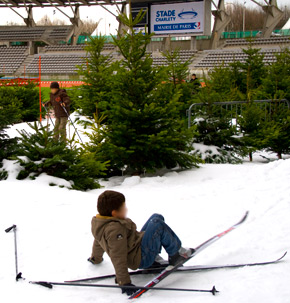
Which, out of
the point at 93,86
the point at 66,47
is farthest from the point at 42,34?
the point at 93,86

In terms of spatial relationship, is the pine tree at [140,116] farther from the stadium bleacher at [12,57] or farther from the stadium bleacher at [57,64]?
the stadium bleacher at [12,57]

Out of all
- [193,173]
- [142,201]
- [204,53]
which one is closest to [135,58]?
[193,173]

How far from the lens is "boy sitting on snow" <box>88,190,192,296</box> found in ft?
12.3

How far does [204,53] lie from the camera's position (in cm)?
4125

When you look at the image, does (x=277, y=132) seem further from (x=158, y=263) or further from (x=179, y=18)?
(x=179, y=18)

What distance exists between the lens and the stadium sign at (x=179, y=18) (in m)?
38.2

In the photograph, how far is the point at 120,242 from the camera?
3.77 metres

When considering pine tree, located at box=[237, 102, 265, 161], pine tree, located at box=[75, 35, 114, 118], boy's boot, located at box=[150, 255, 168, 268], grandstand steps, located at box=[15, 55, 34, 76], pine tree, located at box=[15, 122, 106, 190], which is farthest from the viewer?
grandstand steps, located at box=[15, 55, 34, 76]

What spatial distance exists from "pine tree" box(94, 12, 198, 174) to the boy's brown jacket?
4.19 metres

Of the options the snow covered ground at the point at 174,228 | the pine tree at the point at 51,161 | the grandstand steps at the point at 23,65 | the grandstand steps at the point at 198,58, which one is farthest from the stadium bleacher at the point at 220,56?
Answer: the pine tree at the point at 51,161

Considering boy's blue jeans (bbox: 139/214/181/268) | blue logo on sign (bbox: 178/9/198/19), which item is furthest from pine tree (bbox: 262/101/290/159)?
blue logo on sign (bbox: 178/9/198/19)

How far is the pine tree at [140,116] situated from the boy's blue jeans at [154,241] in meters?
4.11

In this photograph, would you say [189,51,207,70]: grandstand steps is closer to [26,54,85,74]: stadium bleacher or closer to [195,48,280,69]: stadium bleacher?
[195,48,280,69]: stadium bleacher

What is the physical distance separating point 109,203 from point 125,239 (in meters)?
0.35
